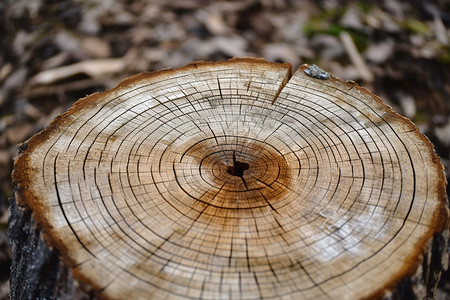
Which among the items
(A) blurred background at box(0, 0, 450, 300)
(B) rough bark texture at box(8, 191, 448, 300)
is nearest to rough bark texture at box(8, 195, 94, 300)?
(B) rough bark texture at box(8, 191, 448, 300)

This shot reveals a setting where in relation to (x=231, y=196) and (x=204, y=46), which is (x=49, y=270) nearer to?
(x=231, y=196)

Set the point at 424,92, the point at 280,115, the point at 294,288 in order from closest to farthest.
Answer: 1. the point at 294,288
2. the point at 280,115
3. the point at 424,92

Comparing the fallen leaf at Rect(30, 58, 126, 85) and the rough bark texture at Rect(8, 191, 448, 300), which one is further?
the fallen leaf at Rect(30, 58, 126, 85)

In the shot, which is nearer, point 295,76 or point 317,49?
point 295,76

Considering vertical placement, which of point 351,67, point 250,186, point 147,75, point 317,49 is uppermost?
point 317,49

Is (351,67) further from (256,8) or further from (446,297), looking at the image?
(446,297)

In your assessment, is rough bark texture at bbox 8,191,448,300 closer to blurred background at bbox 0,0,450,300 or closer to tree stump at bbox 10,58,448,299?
tree stump at bbox 10,58,448,299

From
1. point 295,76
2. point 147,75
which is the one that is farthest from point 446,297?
point 147,75

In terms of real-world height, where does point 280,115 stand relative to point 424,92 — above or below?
below
